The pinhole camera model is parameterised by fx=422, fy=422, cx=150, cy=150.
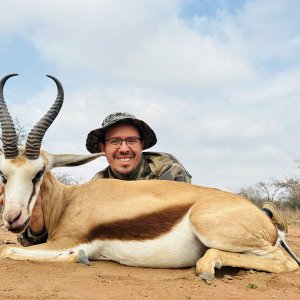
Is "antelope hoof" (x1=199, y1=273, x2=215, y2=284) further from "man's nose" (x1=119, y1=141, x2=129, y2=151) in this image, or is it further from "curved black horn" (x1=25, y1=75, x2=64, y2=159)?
"man's nose" (x1=119, y1=141, x2=129, y2=151)

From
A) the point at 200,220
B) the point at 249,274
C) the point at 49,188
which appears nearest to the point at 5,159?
the point at 49,188

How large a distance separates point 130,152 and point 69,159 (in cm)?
128

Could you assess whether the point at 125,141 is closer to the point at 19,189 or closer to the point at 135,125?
the point at 135,125

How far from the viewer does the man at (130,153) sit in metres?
5.41

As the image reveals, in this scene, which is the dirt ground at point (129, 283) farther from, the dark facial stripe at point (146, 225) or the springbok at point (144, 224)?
the dark facial stripe at point (146, 225)

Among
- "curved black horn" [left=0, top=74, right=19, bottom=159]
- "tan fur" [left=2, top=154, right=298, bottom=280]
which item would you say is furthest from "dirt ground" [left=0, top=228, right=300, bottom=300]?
"curved black horn" [left=0, top=74, right=19, bottom=159]

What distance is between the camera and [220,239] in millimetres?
3396

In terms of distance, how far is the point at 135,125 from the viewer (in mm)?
5566

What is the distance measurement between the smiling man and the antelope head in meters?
1.12

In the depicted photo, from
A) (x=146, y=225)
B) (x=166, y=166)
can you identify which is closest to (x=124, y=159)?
(x=166, y=166)

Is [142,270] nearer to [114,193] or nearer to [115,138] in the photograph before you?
[114,193]

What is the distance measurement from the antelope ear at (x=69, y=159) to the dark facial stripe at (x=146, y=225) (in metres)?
0.86

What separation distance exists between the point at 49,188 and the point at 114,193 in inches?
27.0

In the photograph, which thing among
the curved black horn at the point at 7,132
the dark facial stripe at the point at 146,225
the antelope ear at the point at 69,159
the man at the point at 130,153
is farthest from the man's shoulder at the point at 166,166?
the curved black horn at the point at 7,132
